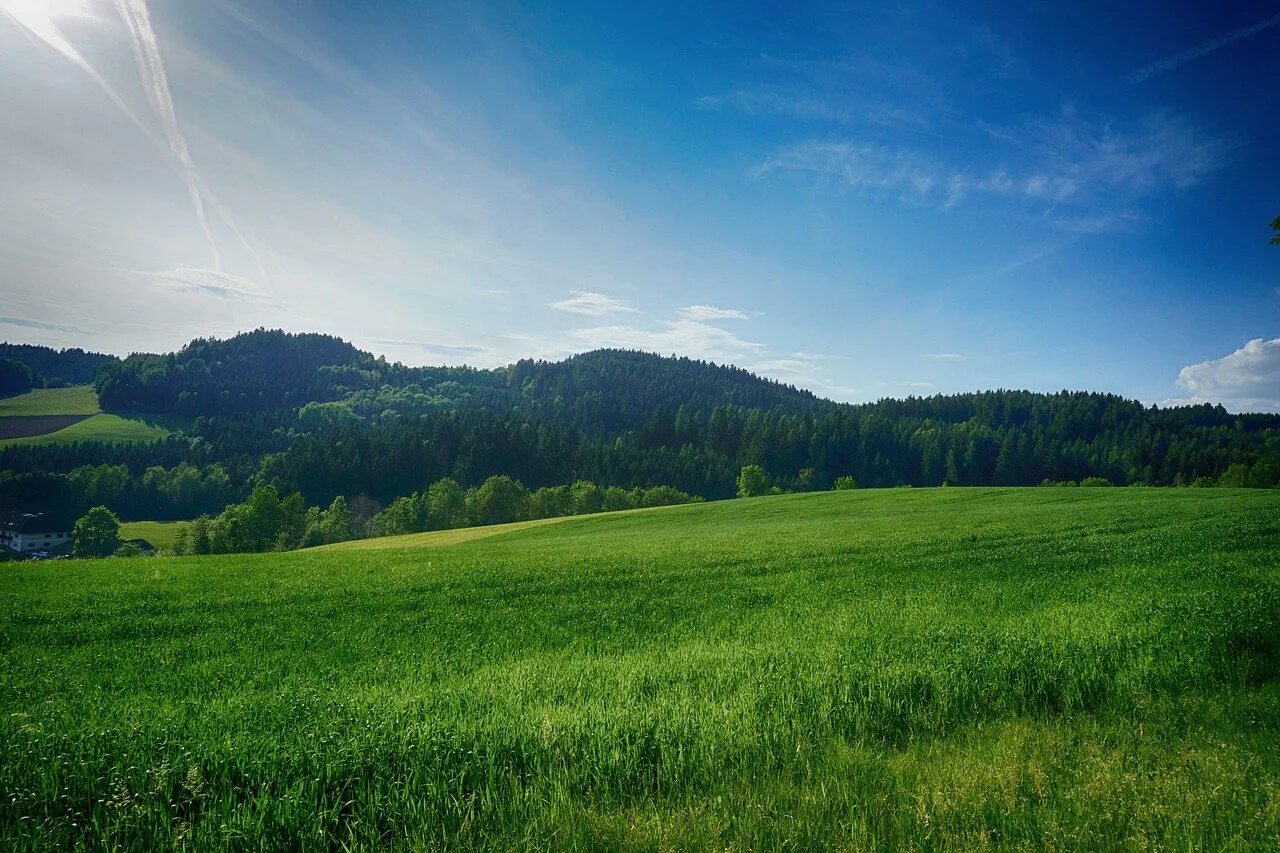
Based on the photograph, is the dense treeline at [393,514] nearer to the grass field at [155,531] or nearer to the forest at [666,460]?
the forest at [666,460]

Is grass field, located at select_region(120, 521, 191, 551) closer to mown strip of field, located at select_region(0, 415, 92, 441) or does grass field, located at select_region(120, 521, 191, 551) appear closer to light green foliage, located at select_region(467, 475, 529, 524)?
light green foliage, located at select_region(467, 475, 529, 524)

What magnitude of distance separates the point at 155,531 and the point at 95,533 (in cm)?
3182

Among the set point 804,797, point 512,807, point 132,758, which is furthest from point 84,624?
point 804,797

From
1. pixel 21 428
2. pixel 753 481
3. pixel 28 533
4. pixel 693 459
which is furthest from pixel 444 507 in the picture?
pixel 21 428

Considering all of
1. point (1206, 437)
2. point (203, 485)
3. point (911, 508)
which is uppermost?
point (1206, 437)

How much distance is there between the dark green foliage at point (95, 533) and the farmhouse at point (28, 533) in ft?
140

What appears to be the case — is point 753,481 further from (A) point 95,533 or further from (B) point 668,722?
(A) point 95,533

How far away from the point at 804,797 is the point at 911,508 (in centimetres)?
5652

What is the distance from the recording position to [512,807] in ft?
16.3

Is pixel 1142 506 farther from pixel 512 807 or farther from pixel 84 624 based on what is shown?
pixel 84 624

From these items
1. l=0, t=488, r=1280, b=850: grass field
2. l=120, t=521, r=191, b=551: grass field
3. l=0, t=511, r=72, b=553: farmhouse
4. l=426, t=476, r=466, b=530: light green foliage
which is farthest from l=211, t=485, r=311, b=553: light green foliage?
l=0, t=488, r=1280, b=850: grass field

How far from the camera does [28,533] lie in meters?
127

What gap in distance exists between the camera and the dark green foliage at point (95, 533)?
326 ft

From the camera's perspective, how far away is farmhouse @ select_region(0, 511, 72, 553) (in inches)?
4946
